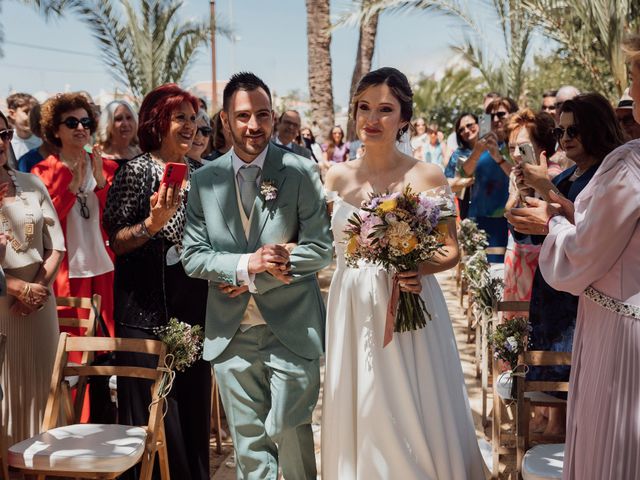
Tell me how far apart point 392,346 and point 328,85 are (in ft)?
46.9

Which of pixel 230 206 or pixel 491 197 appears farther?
pixel 491 197

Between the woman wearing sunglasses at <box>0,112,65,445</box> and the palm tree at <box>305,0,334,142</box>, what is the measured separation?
1234cm

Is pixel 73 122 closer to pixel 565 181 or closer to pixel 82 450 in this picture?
pixel 82 450

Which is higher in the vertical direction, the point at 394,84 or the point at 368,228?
the point at 394,84

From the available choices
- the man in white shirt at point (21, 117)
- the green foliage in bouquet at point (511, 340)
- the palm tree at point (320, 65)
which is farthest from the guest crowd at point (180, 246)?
the palm tree at point (320, 65)

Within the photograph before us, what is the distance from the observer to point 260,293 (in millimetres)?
3947

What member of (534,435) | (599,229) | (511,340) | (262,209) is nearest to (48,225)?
(262,209)

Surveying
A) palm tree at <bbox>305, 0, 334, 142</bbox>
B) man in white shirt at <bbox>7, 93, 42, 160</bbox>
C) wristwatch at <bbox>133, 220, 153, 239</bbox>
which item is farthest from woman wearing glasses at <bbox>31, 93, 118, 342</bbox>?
palm tree at <bbox>305, 0, 334, 142</bbox>

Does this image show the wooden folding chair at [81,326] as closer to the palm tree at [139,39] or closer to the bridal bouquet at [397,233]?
the bridal bouquet at [397,233]

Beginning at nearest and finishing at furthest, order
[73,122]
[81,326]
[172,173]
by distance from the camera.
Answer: [172,173] → [81,326] → [73,122]

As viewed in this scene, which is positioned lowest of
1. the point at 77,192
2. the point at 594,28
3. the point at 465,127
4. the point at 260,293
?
the point at 260,293

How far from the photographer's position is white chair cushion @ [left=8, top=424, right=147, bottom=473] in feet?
12.8

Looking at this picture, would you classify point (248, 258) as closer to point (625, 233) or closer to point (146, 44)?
point (625, 233)

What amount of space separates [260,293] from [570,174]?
205cm
